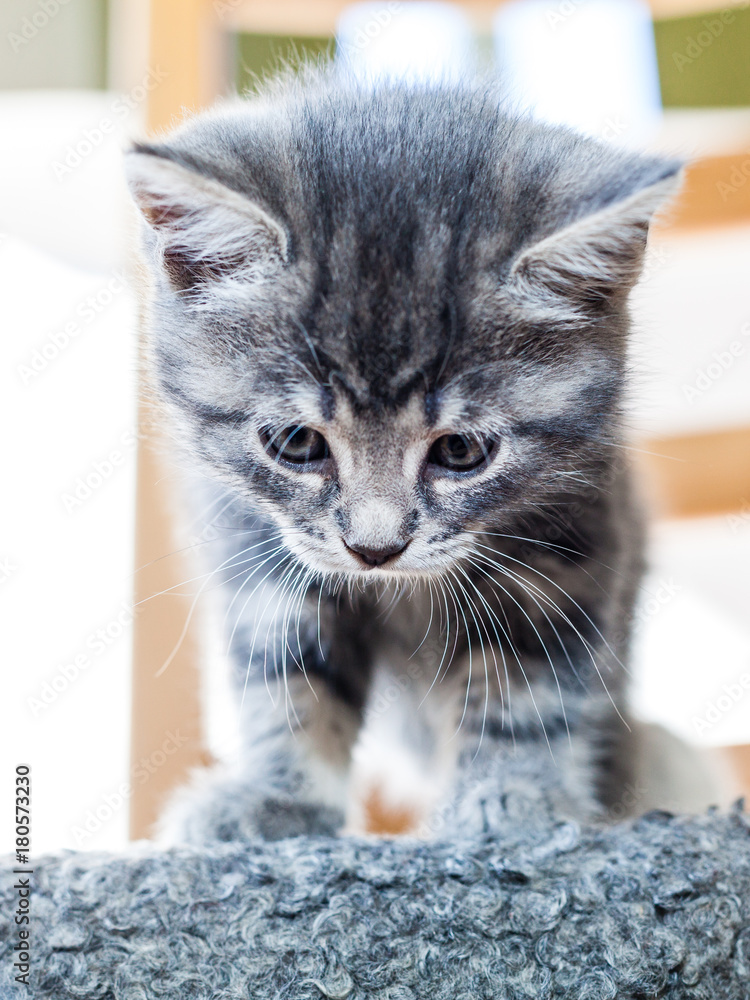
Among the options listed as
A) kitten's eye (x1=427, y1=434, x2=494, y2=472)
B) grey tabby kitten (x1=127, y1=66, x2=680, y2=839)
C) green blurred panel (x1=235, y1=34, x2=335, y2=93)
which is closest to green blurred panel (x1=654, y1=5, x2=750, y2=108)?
green blurred panel (x1=235, y1=34, x2=335, y2=93)

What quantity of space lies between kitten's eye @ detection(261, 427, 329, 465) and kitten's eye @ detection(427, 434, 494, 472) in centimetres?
11

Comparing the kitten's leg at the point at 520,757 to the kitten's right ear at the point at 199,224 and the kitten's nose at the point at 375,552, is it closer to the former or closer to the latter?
the kitten's nose at the point at 375,552

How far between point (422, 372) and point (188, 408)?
11.0 inches

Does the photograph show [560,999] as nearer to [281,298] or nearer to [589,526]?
[589,526]

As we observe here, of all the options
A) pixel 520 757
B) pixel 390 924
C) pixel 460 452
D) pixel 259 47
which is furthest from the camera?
pixel 259 47

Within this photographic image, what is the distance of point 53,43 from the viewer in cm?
145

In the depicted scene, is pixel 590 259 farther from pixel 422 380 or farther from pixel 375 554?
pixel 375 554

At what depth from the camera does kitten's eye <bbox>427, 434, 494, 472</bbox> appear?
852 mm

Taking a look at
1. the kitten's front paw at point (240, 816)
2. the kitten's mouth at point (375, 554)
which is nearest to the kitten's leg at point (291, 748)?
the kitten's front paw at point (240, 816)

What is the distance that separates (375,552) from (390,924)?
1.08 feet

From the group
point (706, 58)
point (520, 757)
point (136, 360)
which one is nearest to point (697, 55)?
point (706, 58)

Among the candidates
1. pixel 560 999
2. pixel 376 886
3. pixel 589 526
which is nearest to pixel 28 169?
pixel 589 526

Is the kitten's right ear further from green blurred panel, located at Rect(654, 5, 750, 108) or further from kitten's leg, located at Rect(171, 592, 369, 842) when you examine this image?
green blurred panel, located at Rect(654, 5, 750, 108)

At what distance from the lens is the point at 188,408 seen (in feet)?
3.11
